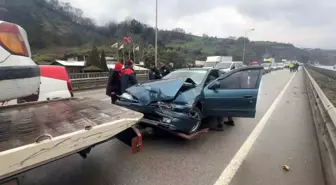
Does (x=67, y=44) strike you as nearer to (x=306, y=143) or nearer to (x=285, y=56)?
(x=306, y=143)

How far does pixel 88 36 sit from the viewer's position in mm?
51062

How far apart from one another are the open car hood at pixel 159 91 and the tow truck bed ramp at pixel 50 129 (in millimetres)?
1154

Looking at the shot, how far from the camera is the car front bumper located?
428cm

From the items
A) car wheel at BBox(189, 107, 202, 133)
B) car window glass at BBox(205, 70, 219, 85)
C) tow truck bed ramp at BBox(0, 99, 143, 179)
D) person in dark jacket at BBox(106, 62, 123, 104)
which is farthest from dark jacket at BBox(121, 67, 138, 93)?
tow truck bed ramp at BBox(0, 99, 143, 179)

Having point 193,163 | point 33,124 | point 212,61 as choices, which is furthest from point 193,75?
point 212,61

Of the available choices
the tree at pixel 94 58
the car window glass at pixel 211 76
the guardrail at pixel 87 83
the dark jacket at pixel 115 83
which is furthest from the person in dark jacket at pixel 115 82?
the tree at pixel 94 58

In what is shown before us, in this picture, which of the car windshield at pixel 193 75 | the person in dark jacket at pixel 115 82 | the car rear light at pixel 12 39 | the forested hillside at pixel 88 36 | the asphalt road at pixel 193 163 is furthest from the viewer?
the forested hillside at pixel 88 36

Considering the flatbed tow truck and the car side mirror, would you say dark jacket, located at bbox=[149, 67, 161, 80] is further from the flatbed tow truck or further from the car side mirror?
the flatbed tow truck

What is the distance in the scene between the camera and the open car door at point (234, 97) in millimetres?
4996

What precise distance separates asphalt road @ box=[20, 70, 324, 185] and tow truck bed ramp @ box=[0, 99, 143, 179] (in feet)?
2.31

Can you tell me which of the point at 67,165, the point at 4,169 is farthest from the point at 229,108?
the point at 4,169

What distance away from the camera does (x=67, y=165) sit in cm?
358

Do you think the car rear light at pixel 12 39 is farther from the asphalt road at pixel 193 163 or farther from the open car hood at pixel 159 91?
the open car hood at pixel 159 91

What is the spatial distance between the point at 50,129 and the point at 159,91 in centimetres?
259
